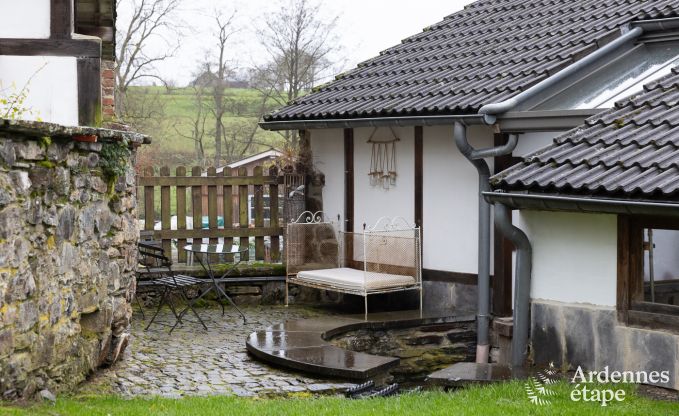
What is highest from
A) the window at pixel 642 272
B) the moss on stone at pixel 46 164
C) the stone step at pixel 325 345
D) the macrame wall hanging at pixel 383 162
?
the macrame wall hanging at pixel 383 162

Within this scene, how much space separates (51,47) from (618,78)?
5.83 m

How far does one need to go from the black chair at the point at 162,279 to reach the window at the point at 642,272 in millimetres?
4739

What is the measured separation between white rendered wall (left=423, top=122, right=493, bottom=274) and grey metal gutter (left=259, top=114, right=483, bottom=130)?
28.0 inches

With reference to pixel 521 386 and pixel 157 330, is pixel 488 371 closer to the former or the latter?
pixel 521 386

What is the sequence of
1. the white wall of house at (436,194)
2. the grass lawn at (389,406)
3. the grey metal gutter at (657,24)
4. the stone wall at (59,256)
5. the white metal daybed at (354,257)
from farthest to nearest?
1. the white metal daybed at (354,257)
2. the white wall of house at (436,194)
3. the grey metal gutter at (657,24)
4. the grass lawn at (389,406)
5. the stone wall at (59,256)

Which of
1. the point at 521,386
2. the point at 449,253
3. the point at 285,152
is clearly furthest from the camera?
the point at 285,152

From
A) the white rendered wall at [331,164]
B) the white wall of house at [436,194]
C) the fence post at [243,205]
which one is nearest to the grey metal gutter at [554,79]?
the white wall of house at [436,194]

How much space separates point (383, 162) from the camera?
38.6 feet

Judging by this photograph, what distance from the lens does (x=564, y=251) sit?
7.55 meters

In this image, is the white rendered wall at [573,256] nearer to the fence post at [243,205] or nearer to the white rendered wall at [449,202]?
the white rendered wall at [449,202]

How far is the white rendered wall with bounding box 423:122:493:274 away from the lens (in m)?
10.6

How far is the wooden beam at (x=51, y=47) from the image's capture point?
820 centimetres

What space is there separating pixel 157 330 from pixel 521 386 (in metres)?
4.81

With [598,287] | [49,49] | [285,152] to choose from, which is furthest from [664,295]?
[285,152]
